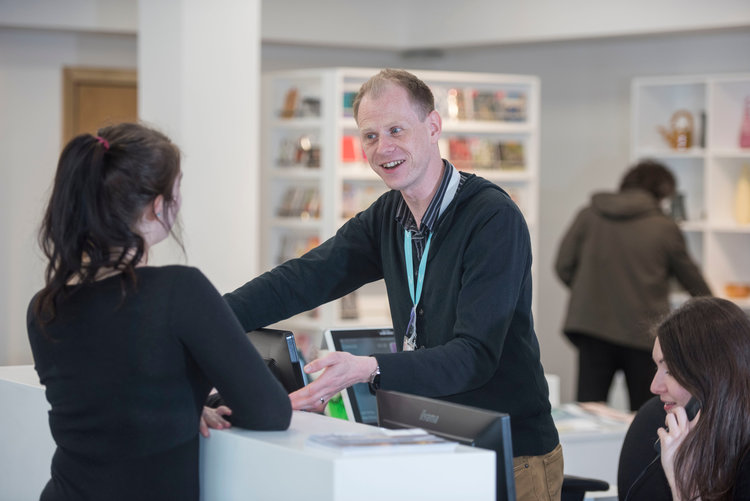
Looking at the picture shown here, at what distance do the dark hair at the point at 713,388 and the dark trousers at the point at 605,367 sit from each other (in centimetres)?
351

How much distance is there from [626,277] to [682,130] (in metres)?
1.32

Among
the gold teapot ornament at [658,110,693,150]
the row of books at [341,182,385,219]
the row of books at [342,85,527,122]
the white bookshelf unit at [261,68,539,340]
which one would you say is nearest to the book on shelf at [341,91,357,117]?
the white bookshelf unit at [261,68,539,340]

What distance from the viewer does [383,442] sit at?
1.68 meters

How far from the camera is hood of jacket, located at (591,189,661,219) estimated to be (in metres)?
5.83

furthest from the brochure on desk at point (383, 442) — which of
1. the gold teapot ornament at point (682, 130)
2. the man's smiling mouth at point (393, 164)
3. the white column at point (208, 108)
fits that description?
the gold teapot ornament at point (682, 130)

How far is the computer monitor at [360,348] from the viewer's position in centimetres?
266

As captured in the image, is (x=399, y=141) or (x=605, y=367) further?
(x=605, y=367)

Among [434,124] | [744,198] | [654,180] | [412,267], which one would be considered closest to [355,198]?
[654,180]

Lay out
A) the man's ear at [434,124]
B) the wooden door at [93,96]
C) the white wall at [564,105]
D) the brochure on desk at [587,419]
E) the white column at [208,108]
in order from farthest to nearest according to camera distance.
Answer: the white wall at [564,105] → the wooden door at [93,96] → the white column at [208,108] → the brochure on desk at [587,419] → the man's ear at [434,124]

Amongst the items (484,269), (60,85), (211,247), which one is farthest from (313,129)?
(484,269)

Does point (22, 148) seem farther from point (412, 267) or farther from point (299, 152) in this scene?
point (412, 267)

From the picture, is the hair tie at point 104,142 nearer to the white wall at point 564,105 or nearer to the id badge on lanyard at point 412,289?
the id badge on lanyard at point 412,289

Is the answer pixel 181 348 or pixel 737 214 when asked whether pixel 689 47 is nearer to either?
pixel 737 214

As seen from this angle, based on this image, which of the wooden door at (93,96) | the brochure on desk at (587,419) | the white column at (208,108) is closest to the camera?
the brochure on desk at (587,419)
